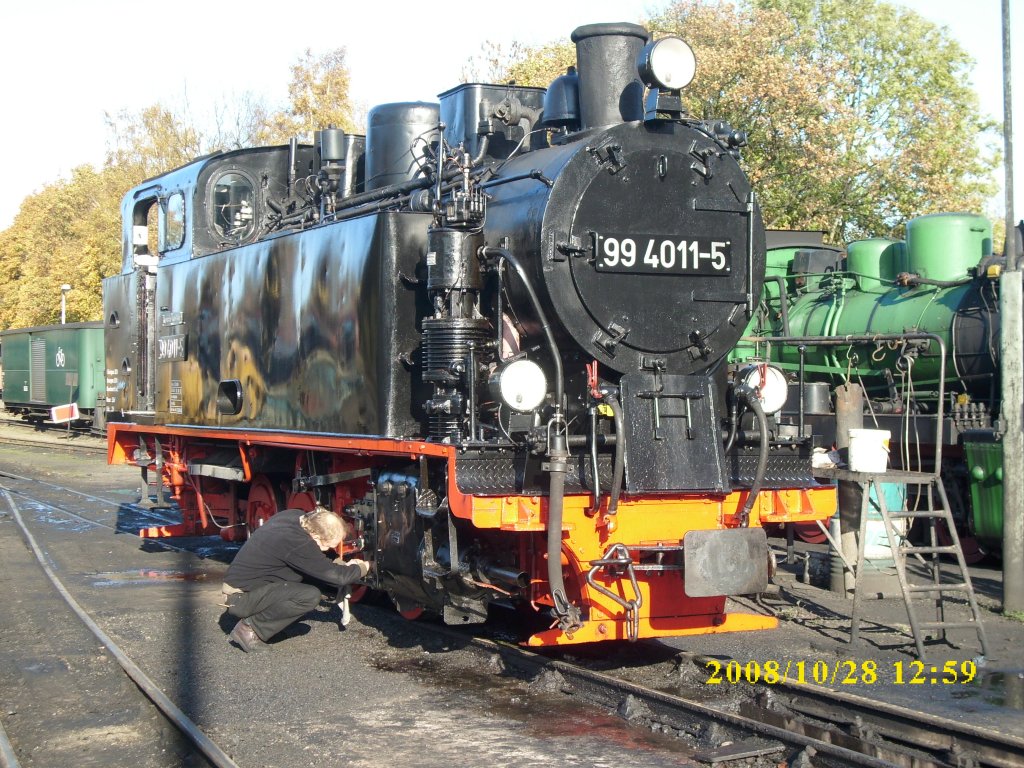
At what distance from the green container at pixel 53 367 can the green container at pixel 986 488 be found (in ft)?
74.3

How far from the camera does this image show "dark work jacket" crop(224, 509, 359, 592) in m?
6.91

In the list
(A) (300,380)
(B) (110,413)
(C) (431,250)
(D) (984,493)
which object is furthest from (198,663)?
(D) (984,493)

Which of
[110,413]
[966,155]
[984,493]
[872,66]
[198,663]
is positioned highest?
[872,66]

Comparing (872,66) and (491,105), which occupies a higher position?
(872,66)

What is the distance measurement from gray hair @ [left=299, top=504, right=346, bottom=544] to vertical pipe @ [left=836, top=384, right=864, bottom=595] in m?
3.84

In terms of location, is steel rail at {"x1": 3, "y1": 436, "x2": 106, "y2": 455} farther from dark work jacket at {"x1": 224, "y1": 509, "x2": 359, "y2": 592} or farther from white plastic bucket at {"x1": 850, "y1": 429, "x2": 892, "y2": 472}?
white plastic bucket at {"x1": 850, "y1": 429, "x2": 892, "y2": 472}

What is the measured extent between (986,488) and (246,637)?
6449 mm

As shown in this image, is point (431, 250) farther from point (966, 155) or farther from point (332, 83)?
point (332, 83)

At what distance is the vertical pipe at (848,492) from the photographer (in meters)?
8.70

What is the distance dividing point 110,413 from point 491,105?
6010 millimetres

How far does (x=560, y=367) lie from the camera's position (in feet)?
18.6

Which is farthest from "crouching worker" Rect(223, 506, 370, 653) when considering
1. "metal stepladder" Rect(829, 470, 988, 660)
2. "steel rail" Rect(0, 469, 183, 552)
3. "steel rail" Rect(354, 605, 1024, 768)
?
"steel rail" Rect(0, 469, 183, 552)

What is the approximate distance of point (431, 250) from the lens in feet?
20.3

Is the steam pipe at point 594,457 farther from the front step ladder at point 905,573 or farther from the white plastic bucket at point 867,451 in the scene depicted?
the white plastic bucket at point 867,451
